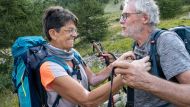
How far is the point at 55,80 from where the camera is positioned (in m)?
4.38

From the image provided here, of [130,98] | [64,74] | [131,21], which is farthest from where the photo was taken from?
[64,74]

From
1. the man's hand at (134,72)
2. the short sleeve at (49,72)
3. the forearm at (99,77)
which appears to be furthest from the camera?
the forearm at (99,77)

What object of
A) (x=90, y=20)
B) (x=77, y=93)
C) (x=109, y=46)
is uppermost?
(x=77, y=93)

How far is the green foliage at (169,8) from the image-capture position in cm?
6725

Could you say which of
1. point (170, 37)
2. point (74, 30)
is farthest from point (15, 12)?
point (170, 37)

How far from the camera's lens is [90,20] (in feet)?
175

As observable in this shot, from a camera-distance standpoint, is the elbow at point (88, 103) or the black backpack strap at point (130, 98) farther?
the elbow at point (88, 103)

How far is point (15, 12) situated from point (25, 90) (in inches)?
656

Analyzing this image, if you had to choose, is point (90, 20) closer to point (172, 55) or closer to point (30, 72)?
point (30, 72)

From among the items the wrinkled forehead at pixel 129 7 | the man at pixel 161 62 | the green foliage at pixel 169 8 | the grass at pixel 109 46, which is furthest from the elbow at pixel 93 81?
the green foliage at pixel 169 8

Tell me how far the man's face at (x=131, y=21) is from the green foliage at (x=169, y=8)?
Answer: 61.4m

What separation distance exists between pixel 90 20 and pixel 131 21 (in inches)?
1942

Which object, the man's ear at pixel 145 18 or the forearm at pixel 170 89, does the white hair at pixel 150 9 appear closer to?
Answer: the man's ear at pixel 145 18

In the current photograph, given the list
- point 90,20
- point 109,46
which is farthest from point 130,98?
point 109,46
